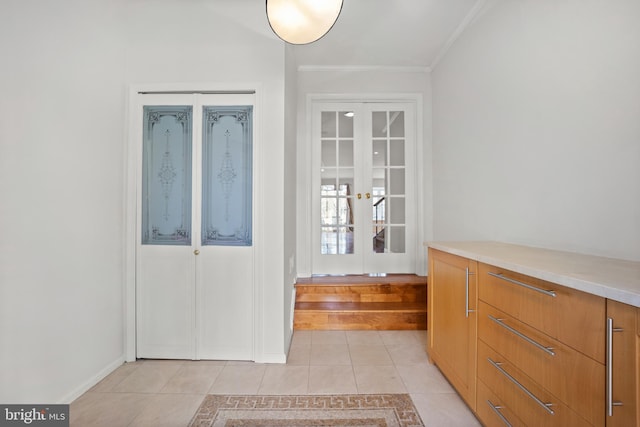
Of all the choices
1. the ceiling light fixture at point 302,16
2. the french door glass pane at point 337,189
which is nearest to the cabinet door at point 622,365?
the ceiling light fixture at point 302,16

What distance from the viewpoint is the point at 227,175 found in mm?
2213

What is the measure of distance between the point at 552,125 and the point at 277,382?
7.64 feet

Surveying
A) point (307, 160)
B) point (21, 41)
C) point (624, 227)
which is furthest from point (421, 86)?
point (21, 41)

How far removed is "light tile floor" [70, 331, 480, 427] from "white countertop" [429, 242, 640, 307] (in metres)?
0.96

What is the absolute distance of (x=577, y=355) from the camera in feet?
2.98

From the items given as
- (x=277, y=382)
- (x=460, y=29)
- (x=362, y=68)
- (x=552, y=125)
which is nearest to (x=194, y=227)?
(x=277, y=382)

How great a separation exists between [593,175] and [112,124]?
2.99 m

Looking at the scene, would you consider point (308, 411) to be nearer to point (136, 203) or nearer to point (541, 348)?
point (541, 348)

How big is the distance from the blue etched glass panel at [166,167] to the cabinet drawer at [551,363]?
2.19m

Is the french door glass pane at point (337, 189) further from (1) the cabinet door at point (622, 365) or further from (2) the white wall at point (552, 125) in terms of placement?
(1) the cabinet door at point (622, 365)

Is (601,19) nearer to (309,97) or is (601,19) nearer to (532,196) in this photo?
(532,196)

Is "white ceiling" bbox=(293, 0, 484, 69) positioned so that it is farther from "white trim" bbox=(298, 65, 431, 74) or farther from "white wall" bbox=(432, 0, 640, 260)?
"white wall" bbox=(432, 0, 640, 260)

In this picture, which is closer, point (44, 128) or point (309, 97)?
point (44, 128)

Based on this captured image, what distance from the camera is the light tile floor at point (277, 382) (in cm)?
160
